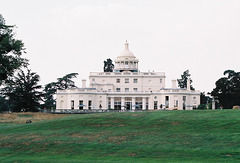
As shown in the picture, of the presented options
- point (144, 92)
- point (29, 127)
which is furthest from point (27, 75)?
point (29, 127)

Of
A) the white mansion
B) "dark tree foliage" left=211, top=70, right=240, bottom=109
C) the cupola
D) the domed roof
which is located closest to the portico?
the white mansion

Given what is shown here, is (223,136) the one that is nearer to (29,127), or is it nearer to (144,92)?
(29,127)

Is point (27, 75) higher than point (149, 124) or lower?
higher

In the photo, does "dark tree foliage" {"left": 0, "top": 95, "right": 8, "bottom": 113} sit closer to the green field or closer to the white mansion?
the white mansion

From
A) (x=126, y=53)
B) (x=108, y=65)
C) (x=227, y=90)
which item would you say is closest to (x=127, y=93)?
(x=126, y=53)

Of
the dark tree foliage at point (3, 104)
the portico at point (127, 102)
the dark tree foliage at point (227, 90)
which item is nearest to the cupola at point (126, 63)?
the portico at point (127, 102)

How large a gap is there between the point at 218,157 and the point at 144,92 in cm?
6447

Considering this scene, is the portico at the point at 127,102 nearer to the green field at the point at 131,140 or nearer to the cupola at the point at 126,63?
the cupola at the point at 126,63

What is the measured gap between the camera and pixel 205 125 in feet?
116

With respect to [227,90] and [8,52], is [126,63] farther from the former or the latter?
[8,52]

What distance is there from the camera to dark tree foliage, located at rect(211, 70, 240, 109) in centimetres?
9669

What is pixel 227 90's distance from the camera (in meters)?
98.6

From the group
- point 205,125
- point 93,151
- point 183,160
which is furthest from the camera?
point 205,125

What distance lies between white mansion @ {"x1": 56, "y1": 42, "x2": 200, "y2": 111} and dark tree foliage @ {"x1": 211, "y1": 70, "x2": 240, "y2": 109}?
11819mm
